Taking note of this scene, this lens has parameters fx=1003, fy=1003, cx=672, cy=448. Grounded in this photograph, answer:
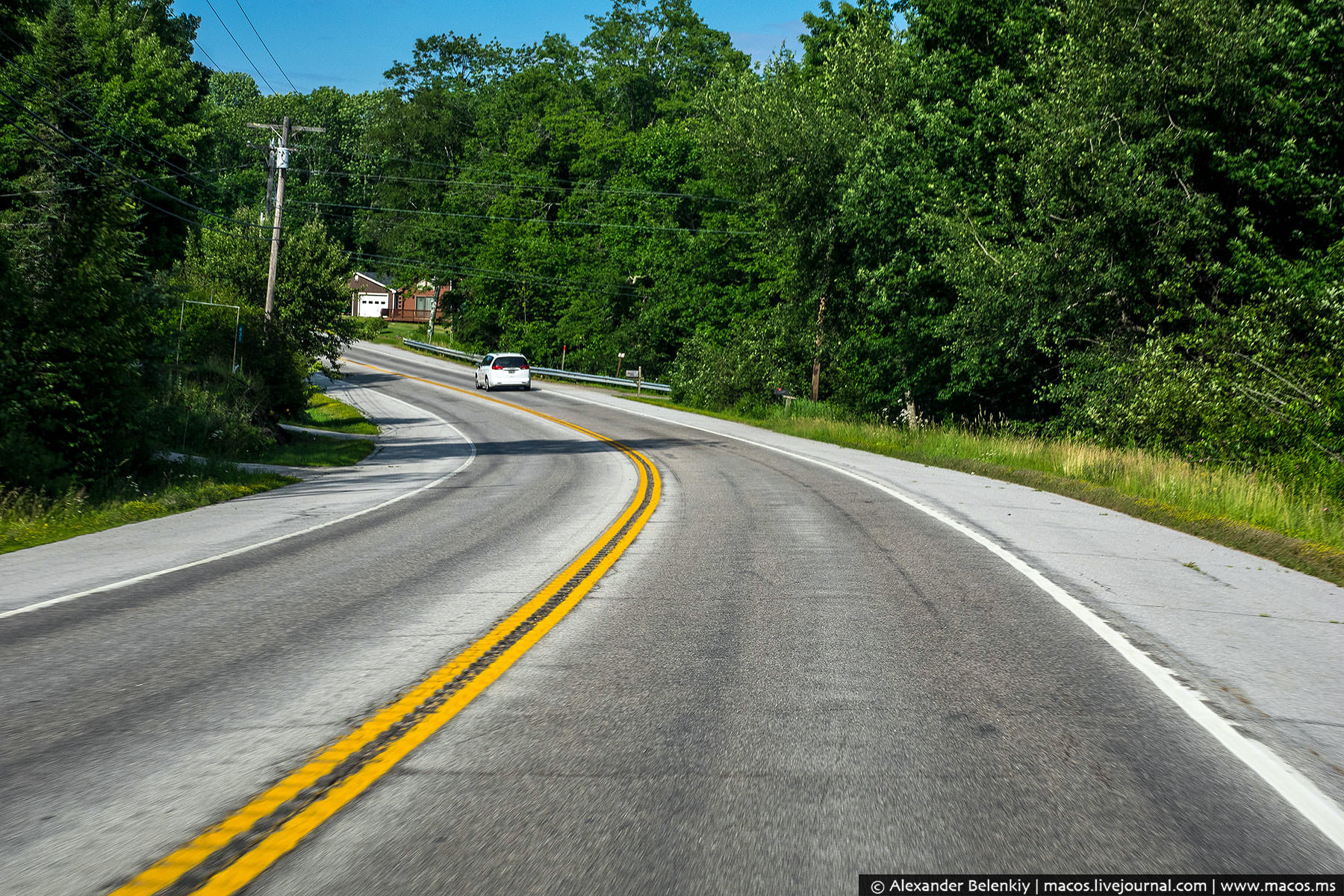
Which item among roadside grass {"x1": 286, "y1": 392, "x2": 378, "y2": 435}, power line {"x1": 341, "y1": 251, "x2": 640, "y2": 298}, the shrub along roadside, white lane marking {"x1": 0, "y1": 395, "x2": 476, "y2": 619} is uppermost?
power line {"x1": 341, "y1": 251, "x2": 640, "y2": 298}

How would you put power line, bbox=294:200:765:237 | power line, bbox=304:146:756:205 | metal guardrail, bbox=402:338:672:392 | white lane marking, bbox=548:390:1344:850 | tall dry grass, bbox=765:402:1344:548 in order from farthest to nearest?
1. power line, bbox=304:146:756:205
2. power line, bbox=294:200:765:237
3. metal guardrail, bbox=402:338:672:392
4. tall dry grass, bbox=765:402:1344:548
5. white lane marking, bbox=548:390:1344:850

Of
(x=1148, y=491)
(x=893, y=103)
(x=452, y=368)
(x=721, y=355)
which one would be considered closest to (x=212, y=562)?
(x=1148, y=491)

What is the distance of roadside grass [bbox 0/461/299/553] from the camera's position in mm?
11789

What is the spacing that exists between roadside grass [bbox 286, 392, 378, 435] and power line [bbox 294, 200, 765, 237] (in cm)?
1942

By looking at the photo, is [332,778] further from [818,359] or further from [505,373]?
[505,373]

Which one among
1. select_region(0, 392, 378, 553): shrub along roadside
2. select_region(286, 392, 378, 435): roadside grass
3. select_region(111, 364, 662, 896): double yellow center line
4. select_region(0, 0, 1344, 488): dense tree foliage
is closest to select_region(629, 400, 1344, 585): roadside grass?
select_region(0, 0, 1344, 488): dense tree foliage

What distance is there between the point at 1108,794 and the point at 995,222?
25738 millimetres

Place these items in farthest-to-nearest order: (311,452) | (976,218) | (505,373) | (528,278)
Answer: (528,278), (505,373), (976,218), (311,452)

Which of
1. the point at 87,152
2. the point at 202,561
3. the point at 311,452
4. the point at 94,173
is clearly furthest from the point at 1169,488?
the point at 87,152

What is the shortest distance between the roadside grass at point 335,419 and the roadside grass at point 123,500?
49.9 ft

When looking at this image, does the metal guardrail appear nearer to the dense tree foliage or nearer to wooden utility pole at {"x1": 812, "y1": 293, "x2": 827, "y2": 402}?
the dense tree foliage

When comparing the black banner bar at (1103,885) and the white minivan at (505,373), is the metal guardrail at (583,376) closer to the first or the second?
the white minivan at (505,373)

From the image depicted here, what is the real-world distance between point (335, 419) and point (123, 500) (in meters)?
23.9

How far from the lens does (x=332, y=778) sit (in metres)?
4.15
